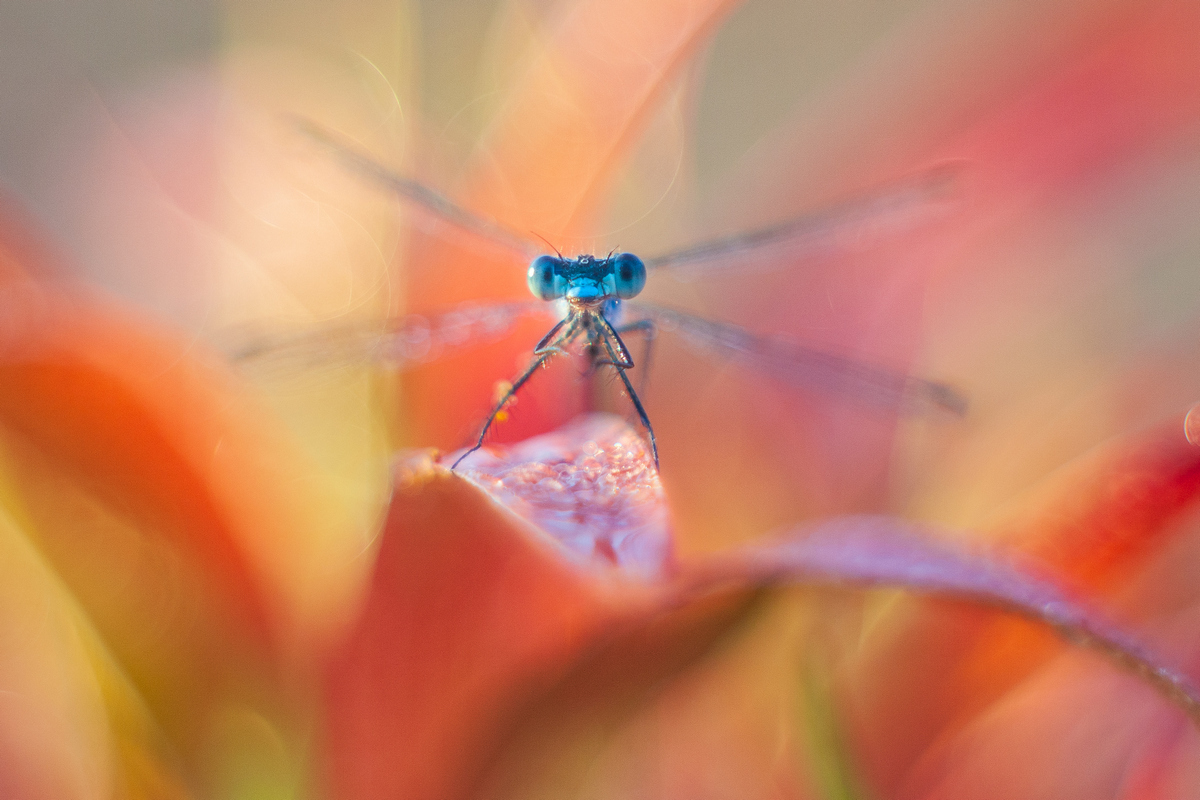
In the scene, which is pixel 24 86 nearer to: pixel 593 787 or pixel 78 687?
pixel 78 687

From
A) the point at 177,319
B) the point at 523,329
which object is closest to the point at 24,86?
the point at 177,319

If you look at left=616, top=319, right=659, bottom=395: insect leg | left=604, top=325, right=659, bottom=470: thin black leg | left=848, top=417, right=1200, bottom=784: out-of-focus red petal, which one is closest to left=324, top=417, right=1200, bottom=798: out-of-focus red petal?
left=848, top=417, right=1200, bottom=784: out-of-focus red petal

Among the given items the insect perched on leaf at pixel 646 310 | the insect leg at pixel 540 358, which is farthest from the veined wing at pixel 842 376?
the insect leg at pixel 540 358

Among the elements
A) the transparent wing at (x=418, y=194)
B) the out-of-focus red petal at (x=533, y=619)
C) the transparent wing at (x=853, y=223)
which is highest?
the transparent wing at (x=418, y=194)

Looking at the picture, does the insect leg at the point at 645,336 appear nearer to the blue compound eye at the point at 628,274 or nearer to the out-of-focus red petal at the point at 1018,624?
the blue compound eye at the point at 628,274

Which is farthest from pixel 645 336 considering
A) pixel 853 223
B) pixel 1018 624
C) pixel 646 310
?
pixel 1018 624

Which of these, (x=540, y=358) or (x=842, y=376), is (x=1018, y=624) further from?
(x=540, y=358)

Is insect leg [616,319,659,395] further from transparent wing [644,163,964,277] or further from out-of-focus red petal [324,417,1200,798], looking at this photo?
out-of-focus red petal [324,417,1200,798]
